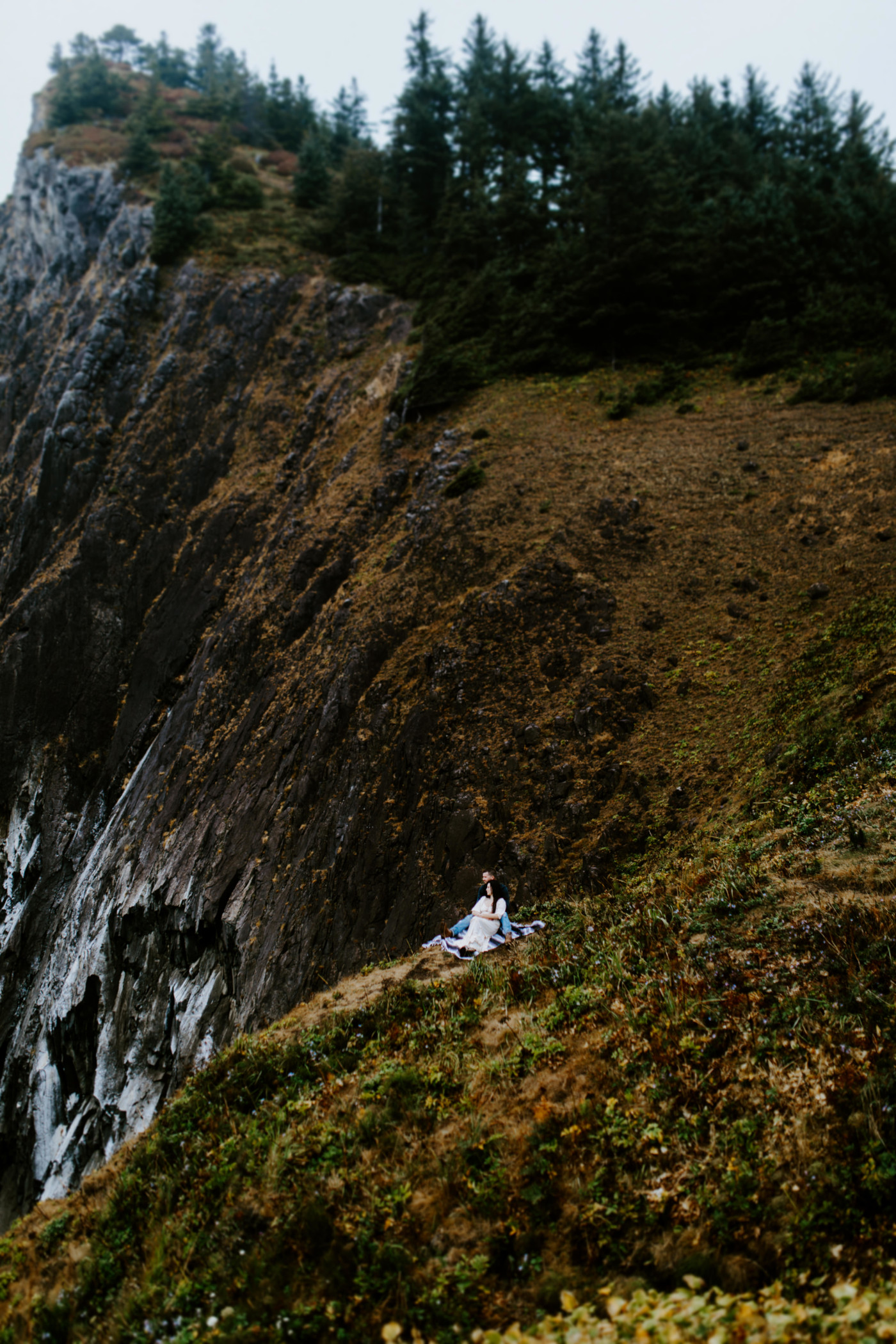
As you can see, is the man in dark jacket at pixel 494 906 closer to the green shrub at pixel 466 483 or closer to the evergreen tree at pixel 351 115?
the green shrub at pixel 466 483

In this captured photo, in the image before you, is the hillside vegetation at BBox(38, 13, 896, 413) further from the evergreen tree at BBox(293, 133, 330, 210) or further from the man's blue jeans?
the man's blue jeans

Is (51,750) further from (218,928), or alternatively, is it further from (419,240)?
(419,240)

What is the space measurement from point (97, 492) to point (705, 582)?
2698 centimetres

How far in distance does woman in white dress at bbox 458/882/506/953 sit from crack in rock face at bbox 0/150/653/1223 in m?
2.81

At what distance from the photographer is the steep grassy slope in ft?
14.6

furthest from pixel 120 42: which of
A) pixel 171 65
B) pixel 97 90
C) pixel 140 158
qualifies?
pixel 140 158

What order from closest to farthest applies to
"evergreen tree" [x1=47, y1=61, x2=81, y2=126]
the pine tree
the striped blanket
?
1. the striped blanket
2. the pine tree
3. "evergreen tree" [x1=47, y1=61, x2=81, y2=126]

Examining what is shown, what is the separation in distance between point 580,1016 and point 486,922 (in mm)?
2916

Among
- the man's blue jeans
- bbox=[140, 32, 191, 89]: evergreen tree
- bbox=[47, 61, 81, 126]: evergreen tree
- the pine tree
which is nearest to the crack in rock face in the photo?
the pine tree

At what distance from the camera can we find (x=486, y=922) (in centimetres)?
930

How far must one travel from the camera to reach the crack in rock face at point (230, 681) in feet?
47.5

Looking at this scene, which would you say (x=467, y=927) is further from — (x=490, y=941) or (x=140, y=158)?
(x=140, y=158)

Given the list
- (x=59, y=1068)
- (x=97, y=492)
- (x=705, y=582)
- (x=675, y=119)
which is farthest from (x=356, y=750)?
(x=675, y=119)

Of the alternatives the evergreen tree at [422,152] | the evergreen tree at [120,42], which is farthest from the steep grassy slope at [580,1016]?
the evergreen tree at [120,42]
